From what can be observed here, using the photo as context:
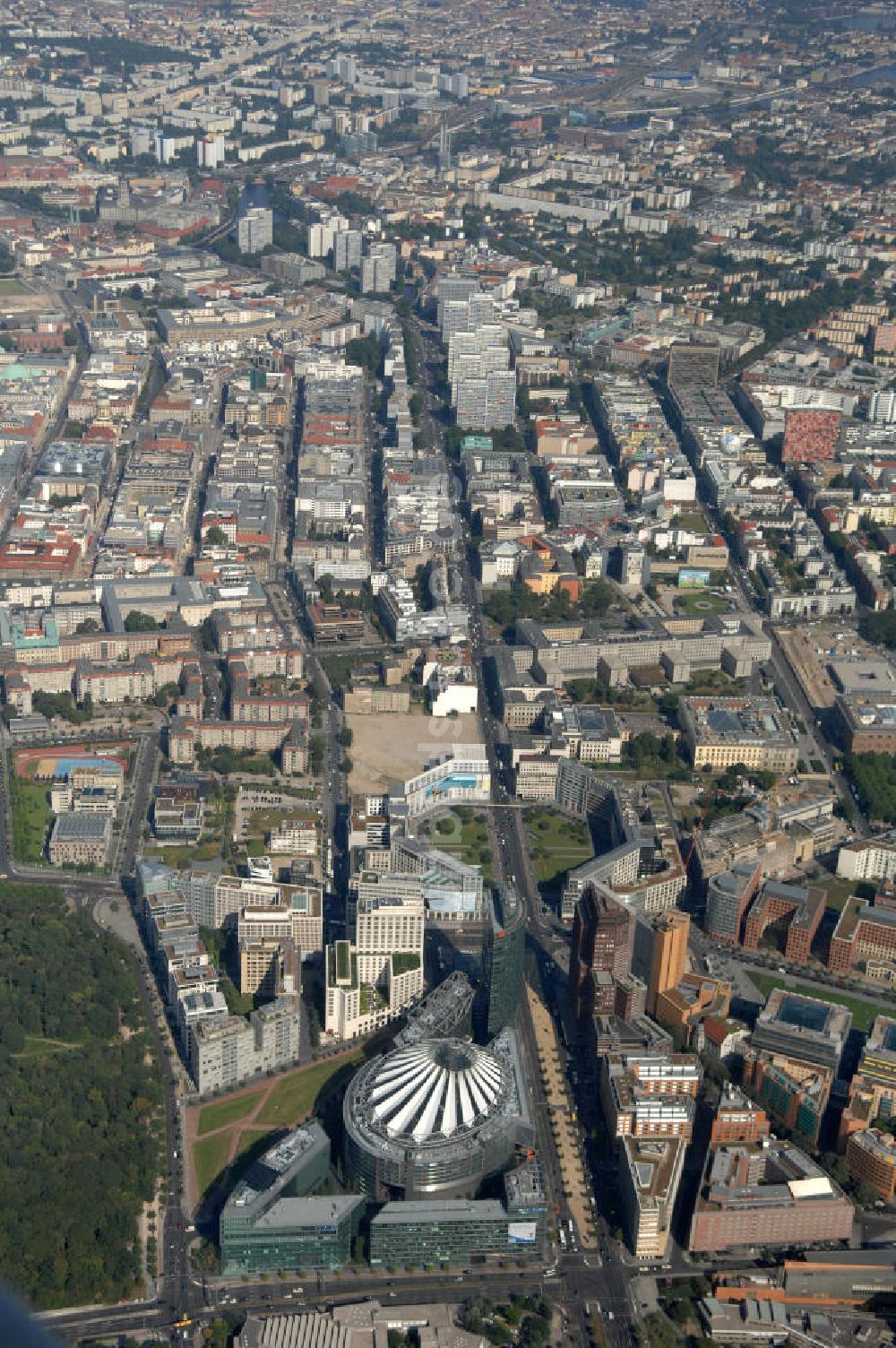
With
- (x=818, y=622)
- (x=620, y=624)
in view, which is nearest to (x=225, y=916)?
(x=620, y=624)

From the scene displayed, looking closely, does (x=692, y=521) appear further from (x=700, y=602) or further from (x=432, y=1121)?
(x=432, y=1121)

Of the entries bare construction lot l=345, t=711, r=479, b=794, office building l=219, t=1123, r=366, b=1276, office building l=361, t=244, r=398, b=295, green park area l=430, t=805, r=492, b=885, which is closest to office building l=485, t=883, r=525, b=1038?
green park area l=430, t=805, r=492, b=885

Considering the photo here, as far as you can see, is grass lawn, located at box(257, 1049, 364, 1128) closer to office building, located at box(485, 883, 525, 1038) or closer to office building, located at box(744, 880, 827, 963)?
office building, located at box(485, 883, 525, 1038)

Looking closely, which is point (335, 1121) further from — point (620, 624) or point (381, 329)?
point (381, 329)

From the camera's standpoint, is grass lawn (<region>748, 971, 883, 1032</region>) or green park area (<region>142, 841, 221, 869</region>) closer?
grass lawn (<region>748, 971, 883, 1032</region>)

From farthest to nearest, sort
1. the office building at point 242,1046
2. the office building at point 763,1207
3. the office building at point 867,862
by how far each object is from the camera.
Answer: the office building at point 867,862 < the office building at point 242,1046 < the office building at point 763,1207

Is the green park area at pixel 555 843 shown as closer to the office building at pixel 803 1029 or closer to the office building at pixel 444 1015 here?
the office building at pixel 444 1015

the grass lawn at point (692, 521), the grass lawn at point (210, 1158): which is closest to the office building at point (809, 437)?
the grass lawn at point (692, 521)
